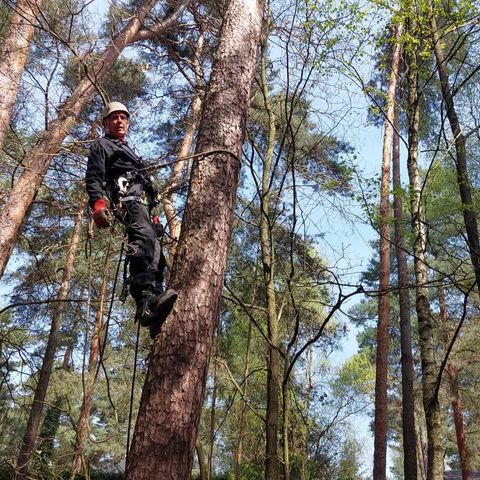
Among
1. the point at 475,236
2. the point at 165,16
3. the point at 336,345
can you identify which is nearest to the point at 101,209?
the point at 475,236

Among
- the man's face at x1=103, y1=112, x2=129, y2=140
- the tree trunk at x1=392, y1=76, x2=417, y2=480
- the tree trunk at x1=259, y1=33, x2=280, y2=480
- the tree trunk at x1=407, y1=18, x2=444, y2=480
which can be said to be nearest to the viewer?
the man's face at x1=103, y1=112, x2=129, y2=140

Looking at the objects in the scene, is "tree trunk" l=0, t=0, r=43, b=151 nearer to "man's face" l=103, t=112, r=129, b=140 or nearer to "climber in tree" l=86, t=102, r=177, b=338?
"man's face" l=103, t=112, r=129, b=140

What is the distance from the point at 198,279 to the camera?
235 centimetres

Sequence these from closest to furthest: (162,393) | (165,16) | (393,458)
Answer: (162,393), (165,16), (393,458)

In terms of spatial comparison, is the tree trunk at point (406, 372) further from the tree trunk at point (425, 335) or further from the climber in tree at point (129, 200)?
the climber in tree at point (129, 200)

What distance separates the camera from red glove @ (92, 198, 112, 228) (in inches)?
96.8

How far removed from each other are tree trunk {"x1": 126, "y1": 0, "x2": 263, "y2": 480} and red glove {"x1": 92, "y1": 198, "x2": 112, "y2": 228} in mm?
A: 382

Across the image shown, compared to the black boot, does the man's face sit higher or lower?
higher

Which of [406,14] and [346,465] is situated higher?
[406,14]

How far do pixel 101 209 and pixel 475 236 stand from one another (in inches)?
159

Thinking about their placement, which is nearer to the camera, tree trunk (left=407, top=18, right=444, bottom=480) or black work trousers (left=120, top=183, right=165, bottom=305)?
black work trousers (left=120, top=183, right=165, bottom=305)

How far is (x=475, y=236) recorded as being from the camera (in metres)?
5.07

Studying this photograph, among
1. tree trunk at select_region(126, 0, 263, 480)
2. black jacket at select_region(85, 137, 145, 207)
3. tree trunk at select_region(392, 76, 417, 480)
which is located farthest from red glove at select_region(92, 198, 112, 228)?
tree trunk at select_region(392, 76, 417, 480)

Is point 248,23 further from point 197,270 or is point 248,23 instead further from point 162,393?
point 162,393
